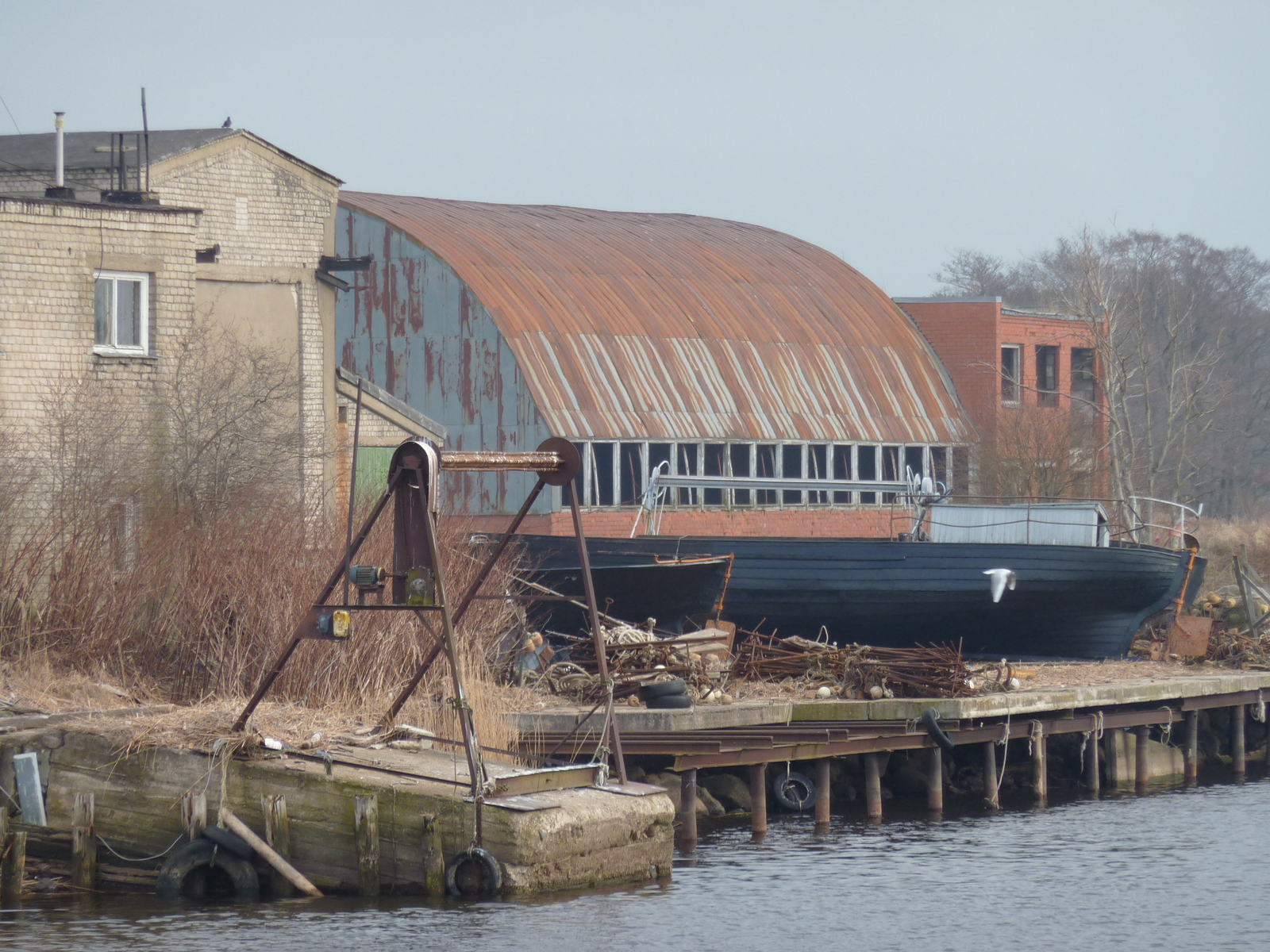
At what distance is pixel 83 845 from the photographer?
16828 mm

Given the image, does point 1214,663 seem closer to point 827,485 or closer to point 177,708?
point 827,485

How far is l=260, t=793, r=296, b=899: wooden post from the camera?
53.2ft

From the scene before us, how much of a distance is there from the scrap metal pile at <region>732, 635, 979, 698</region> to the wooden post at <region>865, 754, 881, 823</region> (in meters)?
0.93

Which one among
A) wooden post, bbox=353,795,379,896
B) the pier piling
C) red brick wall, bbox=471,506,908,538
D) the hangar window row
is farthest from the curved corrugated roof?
wooden post, bbox=353,795,379,896

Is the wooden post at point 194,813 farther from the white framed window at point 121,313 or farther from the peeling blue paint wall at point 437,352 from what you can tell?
the peeling blue paint wall at point 437,352

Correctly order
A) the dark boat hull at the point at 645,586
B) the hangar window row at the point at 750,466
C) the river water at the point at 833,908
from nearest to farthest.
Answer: the river water at the point at 833,908 → the dark boat hull at the point at 645,586 → the hangar window row at the point at 750,466

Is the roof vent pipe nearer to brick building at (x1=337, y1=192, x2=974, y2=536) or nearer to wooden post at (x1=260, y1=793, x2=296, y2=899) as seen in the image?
brick building at (x1=337, y1=192, x2=974, y2=536)

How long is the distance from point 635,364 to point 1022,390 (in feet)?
49.5

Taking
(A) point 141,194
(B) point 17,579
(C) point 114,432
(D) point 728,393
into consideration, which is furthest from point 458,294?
(B) point 17,579

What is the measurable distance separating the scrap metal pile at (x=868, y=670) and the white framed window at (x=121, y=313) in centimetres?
1076

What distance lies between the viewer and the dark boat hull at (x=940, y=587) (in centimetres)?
2983

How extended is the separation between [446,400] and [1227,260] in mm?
69418

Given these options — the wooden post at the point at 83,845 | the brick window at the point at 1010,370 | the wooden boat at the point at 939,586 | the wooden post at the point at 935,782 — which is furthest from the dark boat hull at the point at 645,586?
the brick window at the point at 1010,370

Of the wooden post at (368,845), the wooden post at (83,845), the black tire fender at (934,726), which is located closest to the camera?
the wooden post at (368,845)
